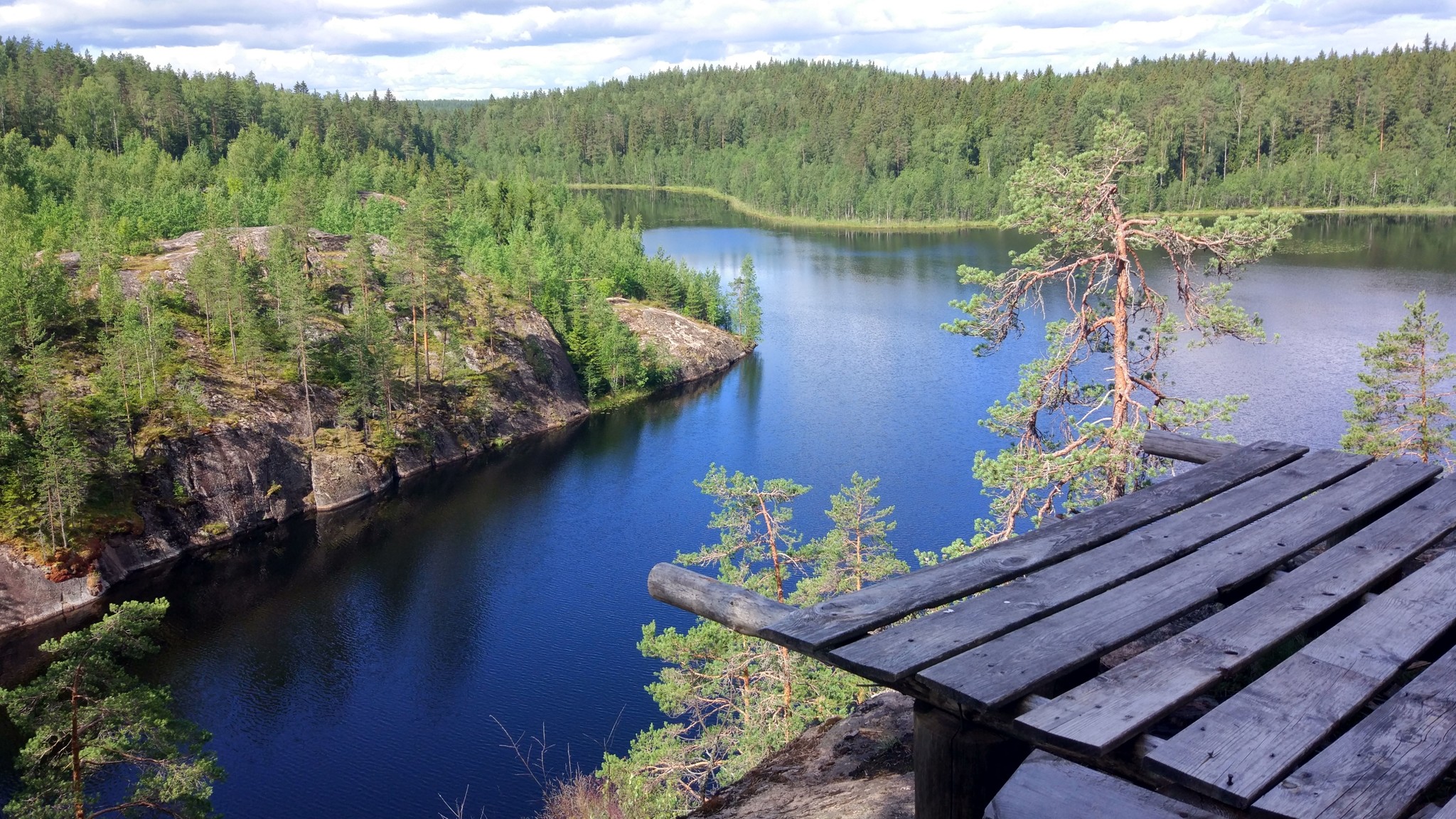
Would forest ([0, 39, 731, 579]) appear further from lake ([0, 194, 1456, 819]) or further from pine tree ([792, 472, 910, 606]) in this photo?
pine tree ([792, 472, 910, 606])

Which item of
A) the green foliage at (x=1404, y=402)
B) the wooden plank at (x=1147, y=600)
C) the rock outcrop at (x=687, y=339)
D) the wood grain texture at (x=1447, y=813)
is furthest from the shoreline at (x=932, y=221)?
the wood grain texture at (x=1447, y=813)

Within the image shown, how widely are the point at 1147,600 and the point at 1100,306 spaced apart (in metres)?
12.6

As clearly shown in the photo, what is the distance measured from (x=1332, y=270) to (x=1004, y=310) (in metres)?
67.3

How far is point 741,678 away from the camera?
63.0 ft

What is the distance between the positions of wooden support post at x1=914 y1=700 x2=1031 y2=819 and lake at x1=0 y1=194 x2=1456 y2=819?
20.2 meters

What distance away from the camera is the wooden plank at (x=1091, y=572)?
2.60 metres

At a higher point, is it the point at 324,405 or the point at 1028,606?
the point at 1028,606


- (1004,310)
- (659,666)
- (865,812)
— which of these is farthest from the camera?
(659,666)

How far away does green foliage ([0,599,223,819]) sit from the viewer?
15.1 meters

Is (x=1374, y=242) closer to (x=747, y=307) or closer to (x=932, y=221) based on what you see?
(x=932, y=221)

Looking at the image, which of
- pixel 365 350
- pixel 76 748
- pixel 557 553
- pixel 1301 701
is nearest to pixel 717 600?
pixel 1301 701

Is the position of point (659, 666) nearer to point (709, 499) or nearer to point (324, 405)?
point (709, 499)

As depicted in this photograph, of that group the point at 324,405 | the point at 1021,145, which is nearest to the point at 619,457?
→ the point at 324,405

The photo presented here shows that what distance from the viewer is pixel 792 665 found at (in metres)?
18.7
